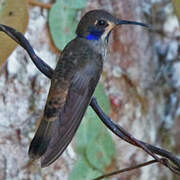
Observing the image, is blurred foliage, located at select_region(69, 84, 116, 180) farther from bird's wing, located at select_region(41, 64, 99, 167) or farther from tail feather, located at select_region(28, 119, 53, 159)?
tail feather, located at select_region(28, 119, 53, 159)

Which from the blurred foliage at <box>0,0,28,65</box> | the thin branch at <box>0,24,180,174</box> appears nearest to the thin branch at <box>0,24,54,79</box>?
the thin branch at <box>0,24,180,174</box>

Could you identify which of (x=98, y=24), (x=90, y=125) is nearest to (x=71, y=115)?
(x=98, y=24)

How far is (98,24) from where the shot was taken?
2137 mm

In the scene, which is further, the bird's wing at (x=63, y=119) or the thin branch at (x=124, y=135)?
the bird's wing at (x=63, y=119)

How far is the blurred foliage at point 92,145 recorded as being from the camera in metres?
2.49

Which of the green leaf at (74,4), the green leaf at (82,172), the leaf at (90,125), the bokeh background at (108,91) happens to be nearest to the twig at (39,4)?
the bokeh background at (108,91)

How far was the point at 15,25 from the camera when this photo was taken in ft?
5.87

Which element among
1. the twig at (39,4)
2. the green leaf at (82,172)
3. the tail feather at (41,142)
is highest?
the twig at (39,4)

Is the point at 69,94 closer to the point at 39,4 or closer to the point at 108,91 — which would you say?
the point at 39,4

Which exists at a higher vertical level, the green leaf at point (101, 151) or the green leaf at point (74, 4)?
the green leaf at point (74, 4)

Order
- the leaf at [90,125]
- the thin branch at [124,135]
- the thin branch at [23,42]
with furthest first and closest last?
the leaf at [90,125] < the thin branch at [23,42] < the thin branch at [124,135]

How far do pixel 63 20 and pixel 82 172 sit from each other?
0.73 m

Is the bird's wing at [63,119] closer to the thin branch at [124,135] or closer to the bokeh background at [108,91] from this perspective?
the thin branch at [124,135]

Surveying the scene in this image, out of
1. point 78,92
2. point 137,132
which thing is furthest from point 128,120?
point 78,92
